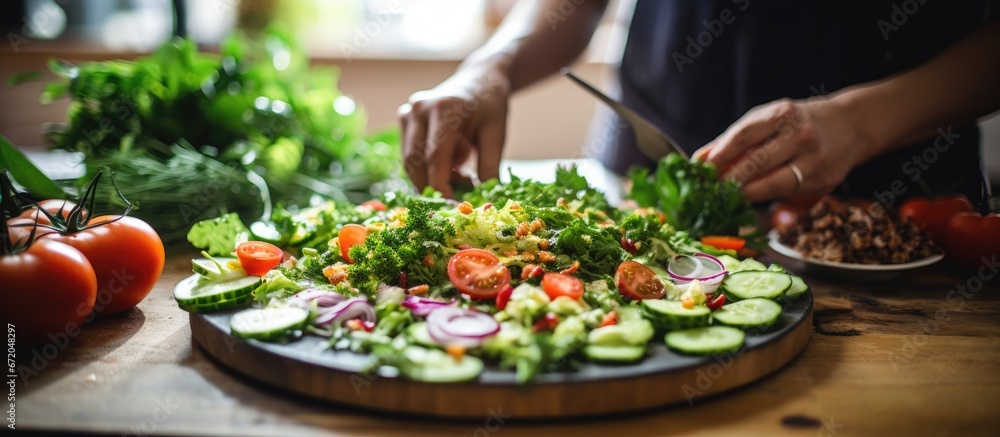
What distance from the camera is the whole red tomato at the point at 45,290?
62.5 inches

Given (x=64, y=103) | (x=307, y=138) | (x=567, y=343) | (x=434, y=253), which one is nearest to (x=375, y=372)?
(x=567, y=343)

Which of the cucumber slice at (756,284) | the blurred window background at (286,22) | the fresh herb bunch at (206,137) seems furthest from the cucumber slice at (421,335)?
the blurred window background at (286,22)

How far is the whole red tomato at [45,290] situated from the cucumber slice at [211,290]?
0.21 m

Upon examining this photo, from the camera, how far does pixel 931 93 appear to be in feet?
7.94

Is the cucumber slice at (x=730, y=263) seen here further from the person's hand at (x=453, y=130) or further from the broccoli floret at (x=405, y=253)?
the person's hand at (x=453, y=130)

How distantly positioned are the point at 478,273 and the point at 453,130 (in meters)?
1.06

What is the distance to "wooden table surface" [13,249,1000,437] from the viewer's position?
140 centimetres

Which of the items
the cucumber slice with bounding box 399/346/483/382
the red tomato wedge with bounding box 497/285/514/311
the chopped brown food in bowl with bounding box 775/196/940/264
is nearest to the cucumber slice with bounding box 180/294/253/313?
the cucumber slice with bounding box 399/346/483/382

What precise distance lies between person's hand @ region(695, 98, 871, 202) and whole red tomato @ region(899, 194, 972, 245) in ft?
1.01

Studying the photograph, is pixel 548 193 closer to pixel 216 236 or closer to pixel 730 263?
pixel 730 263

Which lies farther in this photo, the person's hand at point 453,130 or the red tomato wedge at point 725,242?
the person's hand at point 453,130

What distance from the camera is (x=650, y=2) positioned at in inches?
135

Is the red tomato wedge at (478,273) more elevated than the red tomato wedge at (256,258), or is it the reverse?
the red tomato wedge at (478,273)

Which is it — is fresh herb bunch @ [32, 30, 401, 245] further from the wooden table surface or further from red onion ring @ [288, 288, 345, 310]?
red onion ring @ [288, 288, 345, 310]
